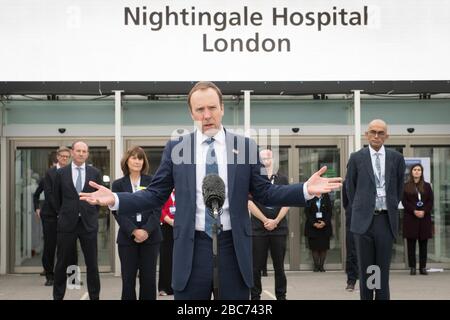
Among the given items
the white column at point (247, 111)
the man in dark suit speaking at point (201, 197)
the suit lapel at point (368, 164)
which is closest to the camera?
the man in dark suit speaking at point (201, 197)

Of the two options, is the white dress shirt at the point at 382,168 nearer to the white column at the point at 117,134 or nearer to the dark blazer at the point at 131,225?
the dark blazer at the point at 131,225

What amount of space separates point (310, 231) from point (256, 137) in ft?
6.35

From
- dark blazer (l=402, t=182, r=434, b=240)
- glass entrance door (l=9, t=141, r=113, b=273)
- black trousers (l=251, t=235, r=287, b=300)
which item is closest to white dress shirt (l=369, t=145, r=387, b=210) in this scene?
black trousers (l=251, t=235, r=287, b=300)

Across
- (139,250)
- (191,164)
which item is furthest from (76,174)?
(191,164)

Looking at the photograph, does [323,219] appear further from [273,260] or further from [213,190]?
[213,190]

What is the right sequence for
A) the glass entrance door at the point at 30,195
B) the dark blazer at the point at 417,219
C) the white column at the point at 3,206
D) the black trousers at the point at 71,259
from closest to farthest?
the black trousers at the point at 71,259, the dark blazer at the point at 417,219, the white column at the point at 3,206, the glass entrance door at the point at 30,195

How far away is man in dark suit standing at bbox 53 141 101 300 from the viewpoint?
7.71 metres

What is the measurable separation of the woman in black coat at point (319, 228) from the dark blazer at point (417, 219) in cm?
134

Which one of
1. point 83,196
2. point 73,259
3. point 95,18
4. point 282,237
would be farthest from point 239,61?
point 83,196

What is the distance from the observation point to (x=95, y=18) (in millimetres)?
9617

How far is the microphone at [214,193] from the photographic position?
362cm

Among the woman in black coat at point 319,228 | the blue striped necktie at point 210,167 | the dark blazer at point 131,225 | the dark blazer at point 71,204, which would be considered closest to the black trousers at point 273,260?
the dark blazer at point 131,225

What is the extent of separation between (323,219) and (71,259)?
5.50 metres

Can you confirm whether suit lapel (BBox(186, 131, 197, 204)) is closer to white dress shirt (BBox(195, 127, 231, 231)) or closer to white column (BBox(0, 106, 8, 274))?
white dress shirt (BBox(195, 127, 231, 231))
